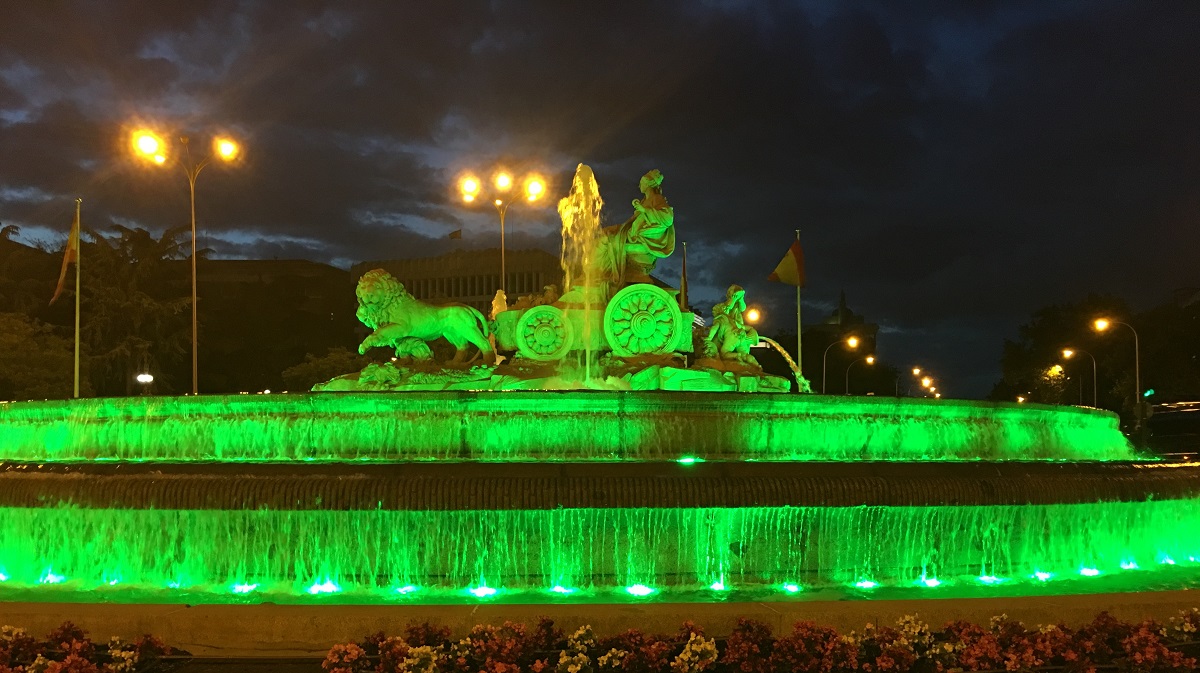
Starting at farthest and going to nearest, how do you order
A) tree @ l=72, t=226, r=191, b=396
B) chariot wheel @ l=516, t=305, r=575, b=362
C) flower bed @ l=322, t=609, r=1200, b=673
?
1. tree @ l=72, t=226, r=191, b=396
2. chariot wheel @ l=516, t=305, r=575, b=362
3. flower bed @ l=322, t=609, r=1200, b=673

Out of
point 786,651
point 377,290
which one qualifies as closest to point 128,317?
point 377,290

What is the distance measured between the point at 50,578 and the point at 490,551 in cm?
466

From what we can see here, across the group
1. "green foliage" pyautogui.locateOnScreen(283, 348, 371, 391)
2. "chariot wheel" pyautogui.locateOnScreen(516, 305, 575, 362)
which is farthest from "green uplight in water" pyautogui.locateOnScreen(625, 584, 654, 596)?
"green foliage" pyautogui.locateOnScreen(283, 348, 371, 391)

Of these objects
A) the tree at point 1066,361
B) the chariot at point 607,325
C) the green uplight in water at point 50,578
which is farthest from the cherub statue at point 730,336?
the tree at point 1066,361

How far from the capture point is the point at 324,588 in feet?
32.8

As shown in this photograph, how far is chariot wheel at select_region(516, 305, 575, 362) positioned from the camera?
18047mm

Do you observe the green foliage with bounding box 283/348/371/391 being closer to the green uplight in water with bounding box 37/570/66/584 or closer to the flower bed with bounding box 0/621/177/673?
the green uplight in water with bounding box 37/570/66/584

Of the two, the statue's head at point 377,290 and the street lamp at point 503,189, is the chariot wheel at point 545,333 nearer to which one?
the statue's head at point 377,290

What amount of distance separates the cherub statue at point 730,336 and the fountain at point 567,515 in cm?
550

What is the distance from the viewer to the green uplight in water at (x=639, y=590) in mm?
9883

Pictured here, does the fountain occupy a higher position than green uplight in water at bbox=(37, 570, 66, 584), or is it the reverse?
the fountain

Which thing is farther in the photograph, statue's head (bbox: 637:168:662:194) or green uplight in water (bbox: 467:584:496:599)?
statue's head (bbox: 637:168:662:194)

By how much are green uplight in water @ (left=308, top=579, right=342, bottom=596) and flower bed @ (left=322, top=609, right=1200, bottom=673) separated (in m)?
3.30

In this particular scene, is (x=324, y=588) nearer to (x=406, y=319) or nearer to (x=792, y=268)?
(x=406, y=319)
